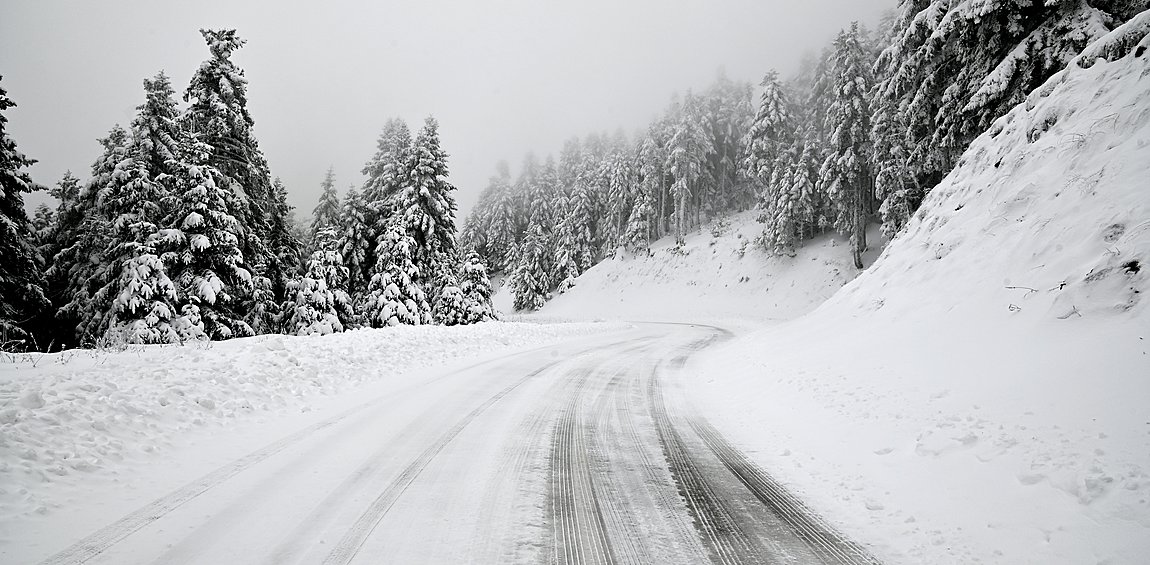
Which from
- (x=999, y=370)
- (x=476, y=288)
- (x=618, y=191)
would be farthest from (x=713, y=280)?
(x=999, y=370)

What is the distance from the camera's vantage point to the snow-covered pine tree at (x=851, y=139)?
87.7ft

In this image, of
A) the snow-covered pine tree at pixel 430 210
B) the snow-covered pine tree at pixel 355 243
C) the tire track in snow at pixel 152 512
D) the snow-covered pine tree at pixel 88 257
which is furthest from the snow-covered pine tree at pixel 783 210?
the snow-covered pine tree at pixel 88 257

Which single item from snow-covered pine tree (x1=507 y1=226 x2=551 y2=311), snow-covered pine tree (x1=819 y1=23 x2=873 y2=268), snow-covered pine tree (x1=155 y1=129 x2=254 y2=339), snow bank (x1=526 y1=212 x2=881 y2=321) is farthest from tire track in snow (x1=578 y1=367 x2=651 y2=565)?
snow-covered pine tree (x1=507 y1=226 x2=551 y2=311)

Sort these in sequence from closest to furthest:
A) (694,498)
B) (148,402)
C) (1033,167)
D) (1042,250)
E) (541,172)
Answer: (694,498), (148,402), (1042,250), (1033,167), (541,172)

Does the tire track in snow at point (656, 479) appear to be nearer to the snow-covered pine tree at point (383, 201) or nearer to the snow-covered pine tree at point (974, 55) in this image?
the snow-covered pine tree at point (974, 55)

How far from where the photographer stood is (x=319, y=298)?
18.3 meters

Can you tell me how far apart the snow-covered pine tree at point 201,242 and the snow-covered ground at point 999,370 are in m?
14.6

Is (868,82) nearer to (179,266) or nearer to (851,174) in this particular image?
(851,174)

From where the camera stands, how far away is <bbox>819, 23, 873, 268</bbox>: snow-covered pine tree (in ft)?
87.7

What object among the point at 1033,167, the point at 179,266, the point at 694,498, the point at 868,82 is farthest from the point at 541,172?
the point at 694,498

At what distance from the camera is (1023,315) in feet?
18.7

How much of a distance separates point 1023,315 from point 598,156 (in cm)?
5959

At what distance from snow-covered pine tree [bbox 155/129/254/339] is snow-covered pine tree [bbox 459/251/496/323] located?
436 inches

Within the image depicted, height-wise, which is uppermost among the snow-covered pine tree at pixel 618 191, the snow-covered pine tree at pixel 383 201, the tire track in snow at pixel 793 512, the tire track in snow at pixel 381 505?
the snow-covered pine tree at pixel 618 191
